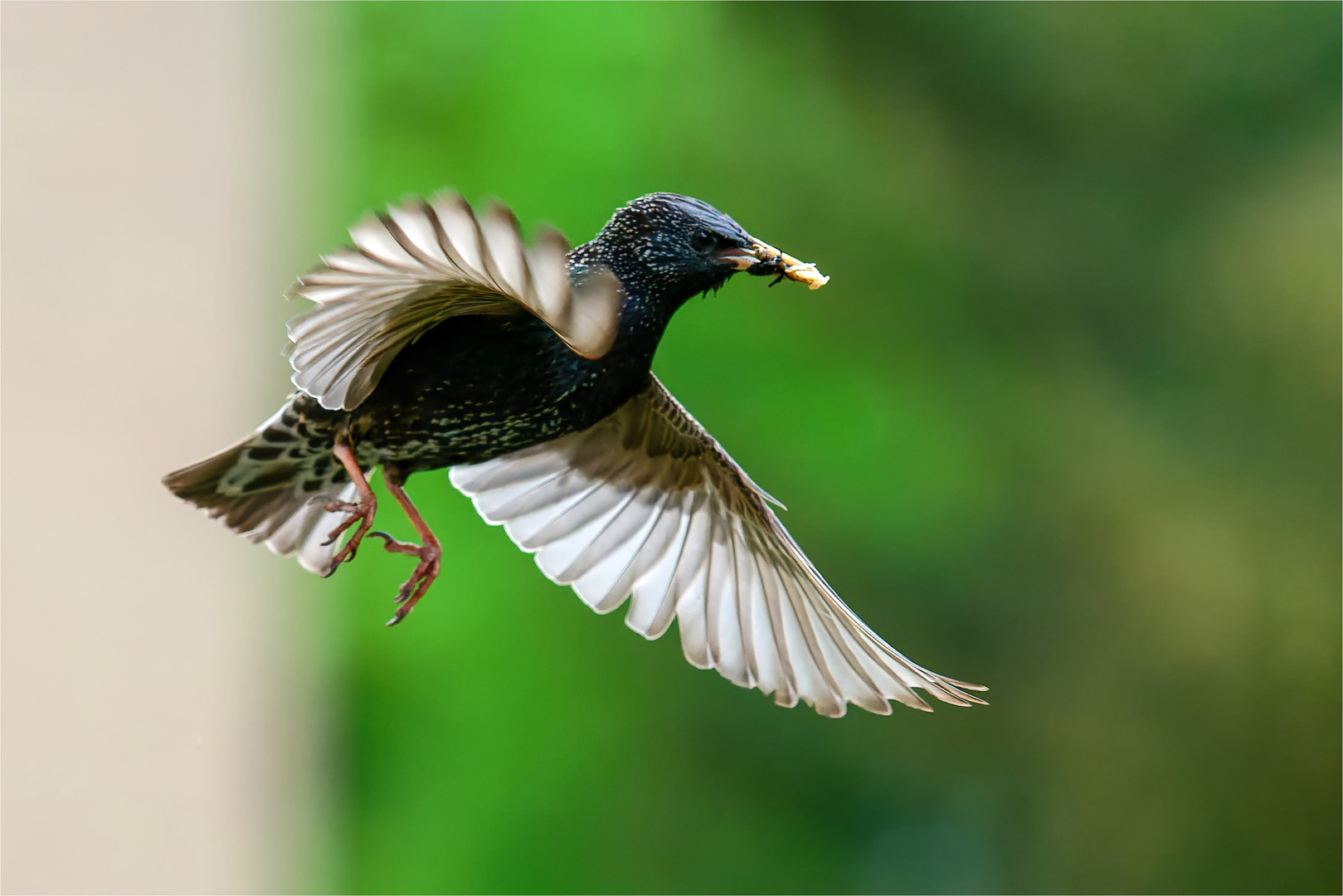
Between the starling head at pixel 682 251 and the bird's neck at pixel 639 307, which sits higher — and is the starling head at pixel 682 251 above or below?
above

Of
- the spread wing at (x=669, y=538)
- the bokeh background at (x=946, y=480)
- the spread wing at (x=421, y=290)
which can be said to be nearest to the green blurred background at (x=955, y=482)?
the bokeh background at (x=946, y=480)

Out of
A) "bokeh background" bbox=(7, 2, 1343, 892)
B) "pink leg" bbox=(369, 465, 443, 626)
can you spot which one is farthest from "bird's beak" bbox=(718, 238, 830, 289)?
"bokeh background" bbox=(7, 2, 1343, 892)

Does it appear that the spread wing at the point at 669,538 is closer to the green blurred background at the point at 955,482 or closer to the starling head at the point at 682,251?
the starling head at the point at 682,251

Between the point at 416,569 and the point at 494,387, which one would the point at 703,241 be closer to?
the point at 494,387

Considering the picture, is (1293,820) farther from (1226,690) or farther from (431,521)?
(431,521)

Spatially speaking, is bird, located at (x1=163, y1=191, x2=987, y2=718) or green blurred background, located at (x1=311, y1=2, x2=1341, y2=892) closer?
bird, located at (x1=163, y1=191, x2=987, y2=718)

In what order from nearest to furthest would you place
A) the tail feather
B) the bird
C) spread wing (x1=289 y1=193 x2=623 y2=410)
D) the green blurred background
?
spread wing (x1=289 y1=193 x2=623 y2=410) < the bird < the tail feather < the green blurred background

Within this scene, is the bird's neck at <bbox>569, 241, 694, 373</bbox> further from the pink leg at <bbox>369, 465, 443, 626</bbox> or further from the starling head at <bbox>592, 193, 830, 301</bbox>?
the pink leg at <bbox>369, 465, 443, 626</bbox>

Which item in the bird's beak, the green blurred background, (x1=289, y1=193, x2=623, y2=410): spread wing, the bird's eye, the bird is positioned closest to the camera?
(x1=289, y1=193, x2=623, y2=410): spread wing
